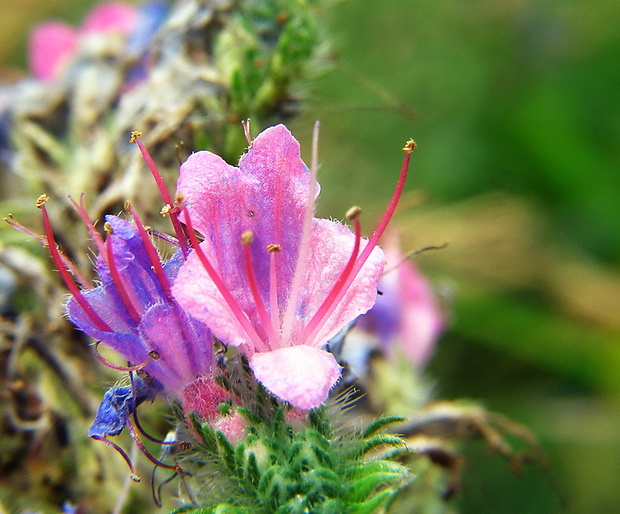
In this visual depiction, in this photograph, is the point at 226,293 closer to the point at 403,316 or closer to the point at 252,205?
the point at 252,205

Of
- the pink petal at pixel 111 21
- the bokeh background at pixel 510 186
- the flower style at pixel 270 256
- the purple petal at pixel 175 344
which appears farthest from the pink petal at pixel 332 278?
the bokeh background at pixel 510 186

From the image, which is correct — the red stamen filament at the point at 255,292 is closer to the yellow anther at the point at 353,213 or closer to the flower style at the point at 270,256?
the flower style at the point at 270,256

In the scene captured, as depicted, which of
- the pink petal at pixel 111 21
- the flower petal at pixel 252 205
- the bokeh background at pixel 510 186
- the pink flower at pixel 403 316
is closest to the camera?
the flower petal at pixel 252 205

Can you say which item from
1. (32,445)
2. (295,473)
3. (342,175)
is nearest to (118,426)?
(295,473)

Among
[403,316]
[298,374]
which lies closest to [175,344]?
[298,374]

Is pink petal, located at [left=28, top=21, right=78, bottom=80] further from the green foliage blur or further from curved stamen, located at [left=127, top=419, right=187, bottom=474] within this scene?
curved stamen, located at [left=127, top=419, right=187, bottom=474]

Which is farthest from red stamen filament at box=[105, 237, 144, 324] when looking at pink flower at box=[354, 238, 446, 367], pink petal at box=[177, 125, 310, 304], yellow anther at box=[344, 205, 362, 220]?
pink flower at box=[354, 238, 446, 367]

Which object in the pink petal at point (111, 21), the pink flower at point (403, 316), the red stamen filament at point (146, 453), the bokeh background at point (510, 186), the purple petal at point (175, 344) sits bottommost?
the bokeh background at point (510, 186)
